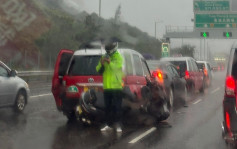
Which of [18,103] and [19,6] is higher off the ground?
[19,6]

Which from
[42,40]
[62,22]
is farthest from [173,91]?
[62,22]

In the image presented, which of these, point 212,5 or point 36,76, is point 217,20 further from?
point 36,76

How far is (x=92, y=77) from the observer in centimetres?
966

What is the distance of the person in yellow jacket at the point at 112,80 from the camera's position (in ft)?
29.5

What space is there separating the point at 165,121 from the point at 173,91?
3.50 m

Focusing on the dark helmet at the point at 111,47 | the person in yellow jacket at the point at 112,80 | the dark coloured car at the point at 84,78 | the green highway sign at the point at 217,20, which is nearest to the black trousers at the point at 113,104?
the person in yellow jacket at the point at 112,80

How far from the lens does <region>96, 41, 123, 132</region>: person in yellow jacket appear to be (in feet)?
29.5

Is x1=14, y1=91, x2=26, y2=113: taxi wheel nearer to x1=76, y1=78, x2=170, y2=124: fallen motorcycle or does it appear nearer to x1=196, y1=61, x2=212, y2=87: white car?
x1=76, y1=78, x2=170, y2=124: fallen motorcycle

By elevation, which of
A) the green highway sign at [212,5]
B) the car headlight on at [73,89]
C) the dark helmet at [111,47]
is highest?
the green highway sign at [212,5]

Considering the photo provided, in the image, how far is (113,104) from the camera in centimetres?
910

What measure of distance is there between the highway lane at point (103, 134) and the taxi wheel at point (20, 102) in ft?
0.56

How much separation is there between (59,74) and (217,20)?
3114cm

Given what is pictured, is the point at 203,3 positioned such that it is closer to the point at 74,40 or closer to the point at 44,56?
the point at 74,40

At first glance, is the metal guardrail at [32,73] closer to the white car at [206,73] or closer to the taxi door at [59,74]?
the white car at [206,73]
